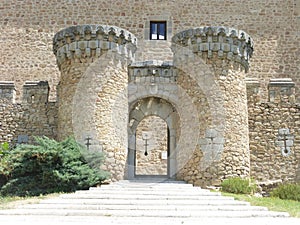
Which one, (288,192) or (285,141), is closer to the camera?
(288,192)

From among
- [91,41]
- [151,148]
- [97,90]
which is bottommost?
[151,148]

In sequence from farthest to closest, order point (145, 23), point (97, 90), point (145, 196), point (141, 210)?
point (145, 23)
point (97, 90)
point (145, 196)
point (141, 210)

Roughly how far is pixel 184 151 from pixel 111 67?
296 centimetres

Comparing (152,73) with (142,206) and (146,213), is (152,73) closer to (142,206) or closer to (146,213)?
(142,206)

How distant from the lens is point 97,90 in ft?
37.6

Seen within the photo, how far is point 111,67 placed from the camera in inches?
460

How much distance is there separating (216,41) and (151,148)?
580 centimetres

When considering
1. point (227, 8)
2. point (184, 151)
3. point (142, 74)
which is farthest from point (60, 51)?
point (227, 8)

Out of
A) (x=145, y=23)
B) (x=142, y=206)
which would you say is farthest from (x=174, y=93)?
(x=145, y=23)

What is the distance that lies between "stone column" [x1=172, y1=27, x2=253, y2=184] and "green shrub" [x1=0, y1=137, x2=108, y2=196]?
2942 mm

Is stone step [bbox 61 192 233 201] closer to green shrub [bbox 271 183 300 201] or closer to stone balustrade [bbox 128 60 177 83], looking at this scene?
green shrub [bbox 271 183 300 201]

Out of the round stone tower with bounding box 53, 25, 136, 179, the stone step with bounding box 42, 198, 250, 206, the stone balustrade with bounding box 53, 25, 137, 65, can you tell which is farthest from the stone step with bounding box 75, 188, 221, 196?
the stone balustrade with bounding box 53, 25, 137, 65

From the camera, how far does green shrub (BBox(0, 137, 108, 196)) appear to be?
1008 cm

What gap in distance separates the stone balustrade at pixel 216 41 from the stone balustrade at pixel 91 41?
169cm
